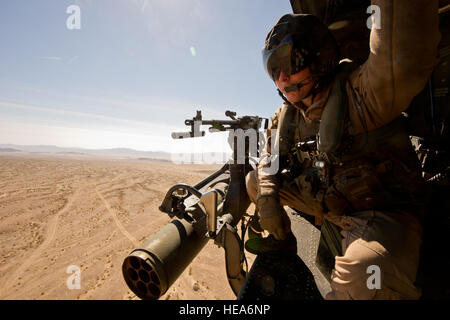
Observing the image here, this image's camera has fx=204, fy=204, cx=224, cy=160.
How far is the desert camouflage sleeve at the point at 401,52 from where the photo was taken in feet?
2.80

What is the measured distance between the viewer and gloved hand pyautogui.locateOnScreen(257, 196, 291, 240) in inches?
64.5

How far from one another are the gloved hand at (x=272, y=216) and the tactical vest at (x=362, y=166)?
30 cm

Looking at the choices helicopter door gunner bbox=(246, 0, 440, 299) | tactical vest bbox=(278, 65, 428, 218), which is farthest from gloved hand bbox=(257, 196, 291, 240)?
tactical vest bbox=(278, 65, 428, 218)

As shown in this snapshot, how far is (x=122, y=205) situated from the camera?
8.59 metres

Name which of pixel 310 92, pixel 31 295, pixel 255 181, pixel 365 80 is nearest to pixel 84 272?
pixel 31 295

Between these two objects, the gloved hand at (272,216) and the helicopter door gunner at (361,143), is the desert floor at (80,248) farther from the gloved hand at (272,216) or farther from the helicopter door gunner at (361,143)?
the helicopter door gunner at (361,143)

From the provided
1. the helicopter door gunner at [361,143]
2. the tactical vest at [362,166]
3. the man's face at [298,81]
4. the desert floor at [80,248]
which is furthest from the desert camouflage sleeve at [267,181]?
the desert floor at [80,248]

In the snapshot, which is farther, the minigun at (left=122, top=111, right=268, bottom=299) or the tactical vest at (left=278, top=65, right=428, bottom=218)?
the minigun at (left=122, top=111, right=268, bottom=299)

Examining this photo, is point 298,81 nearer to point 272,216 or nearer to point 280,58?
point 280,58

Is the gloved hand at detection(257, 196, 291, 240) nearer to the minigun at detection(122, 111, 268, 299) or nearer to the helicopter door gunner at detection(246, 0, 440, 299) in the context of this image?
the helicopter door gunner at detection(246, 0, 440, 299)

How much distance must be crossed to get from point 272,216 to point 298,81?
3.45 feet

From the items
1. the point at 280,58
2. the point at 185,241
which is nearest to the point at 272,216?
the point at 185,241

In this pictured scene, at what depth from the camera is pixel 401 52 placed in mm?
902
